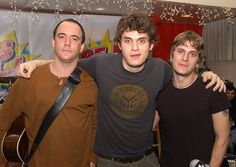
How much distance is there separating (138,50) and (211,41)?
674 centimetres

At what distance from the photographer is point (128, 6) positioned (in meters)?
5.42

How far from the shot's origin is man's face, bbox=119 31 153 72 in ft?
6.70

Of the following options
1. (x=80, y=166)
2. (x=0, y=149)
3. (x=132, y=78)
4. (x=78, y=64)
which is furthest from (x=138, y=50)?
(x=0, y=149)

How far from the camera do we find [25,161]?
2.22m

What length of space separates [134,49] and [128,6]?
11.7ft

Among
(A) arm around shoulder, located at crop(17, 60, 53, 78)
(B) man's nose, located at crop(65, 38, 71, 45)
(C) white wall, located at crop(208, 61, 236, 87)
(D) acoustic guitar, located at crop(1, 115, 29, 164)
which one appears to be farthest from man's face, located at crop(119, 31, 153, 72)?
(C) white wall, located at crop(208, 61, 236, 87)

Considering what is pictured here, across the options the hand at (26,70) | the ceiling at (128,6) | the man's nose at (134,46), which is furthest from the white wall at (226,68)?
the hand at (26,70)

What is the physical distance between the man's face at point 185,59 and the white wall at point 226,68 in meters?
6.24

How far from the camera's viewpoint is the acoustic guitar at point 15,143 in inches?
89.2

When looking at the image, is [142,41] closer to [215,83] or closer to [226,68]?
[215,83]

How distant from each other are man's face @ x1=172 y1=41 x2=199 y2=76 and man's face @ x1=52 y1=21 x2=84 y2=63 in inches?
26.2

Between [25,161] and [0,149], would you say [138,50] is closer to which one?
[25,161]

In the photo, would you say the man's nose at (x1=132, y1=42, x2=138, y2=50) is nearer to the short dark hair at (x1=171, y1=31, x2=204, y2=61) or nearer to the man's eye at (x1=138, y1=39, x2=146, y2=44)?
the man's eye at (x1=138, y1=39, x2=146, y2=44)

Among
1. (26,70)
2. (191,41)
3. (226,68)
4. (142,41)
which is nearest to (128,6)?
(191,41)
